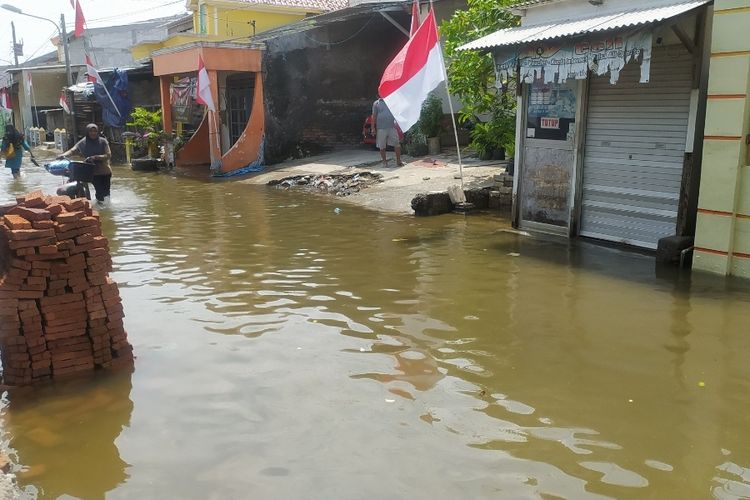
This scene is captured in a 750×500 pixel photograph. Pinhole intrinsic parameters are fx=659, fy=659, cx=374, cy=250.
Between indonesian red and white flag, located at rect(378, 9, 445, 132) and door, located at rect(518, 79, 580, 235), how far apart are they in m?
1.49

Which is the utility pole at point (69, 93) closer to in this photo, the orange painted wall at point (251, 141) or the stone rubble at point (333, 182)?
the orange painted wall at point (251, 141)

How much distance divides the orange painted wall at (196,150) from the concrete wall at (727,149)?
→ 677 inches

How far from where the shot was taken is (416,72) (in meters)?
10.2

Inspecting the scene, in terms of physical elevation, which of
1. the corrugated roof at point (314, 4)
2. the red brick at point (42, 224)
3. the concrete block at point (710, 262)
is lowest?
the concrete block at point (710, 262)

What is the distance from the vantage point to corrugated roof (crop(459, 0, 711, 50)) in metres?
7.16

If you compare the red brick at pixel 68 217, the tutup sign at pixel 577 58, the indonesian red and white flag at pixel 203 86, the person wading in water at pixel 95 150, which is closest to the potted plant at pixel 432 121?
the indonesian red and white flag at pixel 203 86

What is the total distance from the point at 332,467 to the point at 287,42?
17.7 m

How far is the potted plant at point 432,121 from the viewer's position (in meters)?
16.8

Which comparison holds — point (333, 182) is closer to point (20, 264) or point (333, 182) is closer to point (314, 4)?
point (20, 264)

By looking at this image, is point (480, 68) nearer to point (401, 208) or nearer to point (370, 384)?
point (401, 208)

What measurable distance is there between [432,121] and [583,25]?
28.6ft

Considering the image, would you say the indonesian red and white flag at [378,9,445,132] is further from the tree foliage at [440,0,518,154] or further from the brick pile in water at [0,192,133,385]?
the brick pile in water at [0,192,133,385]

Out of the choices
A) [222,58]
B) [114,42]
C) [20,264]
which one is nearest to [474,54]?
[20,264]

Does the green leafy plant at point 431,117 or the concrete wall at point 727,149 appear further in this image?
the green leafy plant at point 431,117
